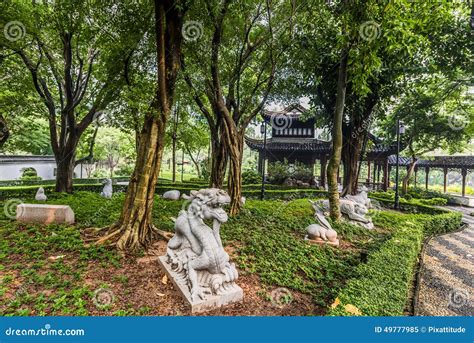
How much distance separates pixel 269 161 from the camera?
20.8 metres

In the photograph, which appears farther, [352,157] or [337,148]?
[352,157]

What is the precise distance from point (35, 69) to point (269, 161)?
1595 cm

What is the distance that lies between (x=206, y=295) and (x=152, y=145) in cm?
314

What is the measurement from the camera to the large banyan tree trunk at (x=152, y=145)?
4902mm

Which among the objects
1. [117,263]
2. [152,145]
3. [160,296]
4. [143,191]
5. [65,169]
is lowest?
[160,296]

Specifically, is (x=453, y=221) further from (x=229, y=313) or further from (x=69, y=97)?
(x=69, y=97)

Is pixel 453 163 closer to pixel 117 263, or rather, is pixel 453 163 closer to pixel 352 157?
pixel 352 157

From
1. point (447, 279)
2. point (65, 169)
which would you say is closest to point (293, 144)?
point (447, 279)

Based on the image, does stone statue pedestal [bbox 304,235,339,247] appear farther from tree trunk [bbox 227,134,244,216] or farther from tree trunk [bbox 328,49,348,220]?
tree trunk [bbox 227,134,244,216]

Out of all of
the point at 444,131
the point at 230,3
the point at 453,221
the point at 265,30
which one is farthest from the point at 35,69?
the point at 444,131

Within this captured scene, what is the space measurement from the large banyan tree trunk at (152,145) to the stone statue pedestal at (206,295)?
5.83 ft

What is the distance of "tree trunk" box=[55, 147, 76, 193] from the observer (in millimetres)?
10859

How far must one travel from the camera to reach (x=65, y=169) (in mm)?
11133

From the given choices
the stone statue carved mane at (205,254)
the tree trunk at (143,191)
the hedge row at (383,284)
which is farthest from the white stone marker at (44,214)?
the hedge row at (383,284)
